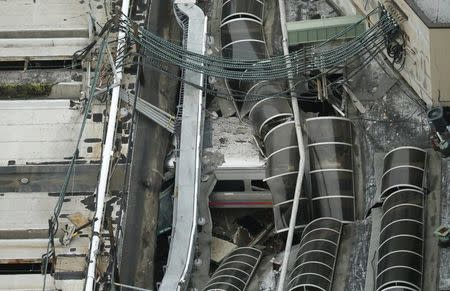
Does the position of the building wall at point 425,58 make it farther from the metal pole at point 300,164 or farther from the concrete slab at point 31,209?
the concrete slab at point 31,209

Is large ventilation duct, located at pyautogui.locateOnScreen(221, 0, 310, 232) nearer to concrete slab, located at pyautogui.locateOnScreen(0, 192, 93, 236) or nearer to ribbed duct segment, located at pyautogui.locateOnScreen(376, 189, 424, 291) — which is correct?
ribbed duct segment, located at pyautogui.locateOnScreen(376, 189, 424, 291)

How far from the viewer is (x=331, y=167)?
3962 cm

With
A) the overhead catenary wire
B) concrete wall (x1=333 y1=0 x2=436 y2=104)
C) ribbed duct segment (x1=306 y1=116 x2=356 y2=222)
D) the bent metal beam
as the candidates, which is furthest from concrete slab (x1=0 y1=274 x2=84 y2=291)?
concrete wall (x1=333 y1=0 x2=436 y2=104)

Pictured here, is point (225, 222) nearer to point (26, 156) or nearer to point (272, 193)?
point (272, 193)

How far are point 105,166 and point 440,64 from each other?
46.2ft

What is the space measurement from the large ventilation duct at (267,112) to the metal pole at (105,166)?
4.74m

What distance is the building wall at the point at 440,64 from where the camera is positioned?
3619 cm

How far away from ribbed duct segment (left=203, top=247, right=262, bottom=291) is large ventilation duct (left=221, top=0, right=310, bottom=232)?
160 cm

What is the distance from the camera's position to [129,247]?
40250 millimetres

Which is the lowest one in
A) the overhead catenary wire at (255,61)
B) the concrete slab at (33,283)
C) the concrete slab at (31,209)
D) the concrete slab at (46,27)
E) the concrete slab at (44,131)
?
the concrete slab at (33,283)

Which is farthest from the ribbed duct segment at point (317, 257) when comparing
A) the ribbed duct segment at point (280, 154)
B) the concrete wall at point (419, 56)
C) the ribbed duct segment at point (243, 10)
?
the ribbed duct segment at point (243, 10)

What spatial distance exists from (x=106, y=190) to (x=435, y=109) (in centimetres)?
1364

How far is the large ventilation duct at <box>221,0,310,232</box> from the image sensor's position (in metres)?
40.0

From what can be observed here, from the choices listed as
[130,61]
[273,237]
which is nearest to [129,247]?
[273,237]
